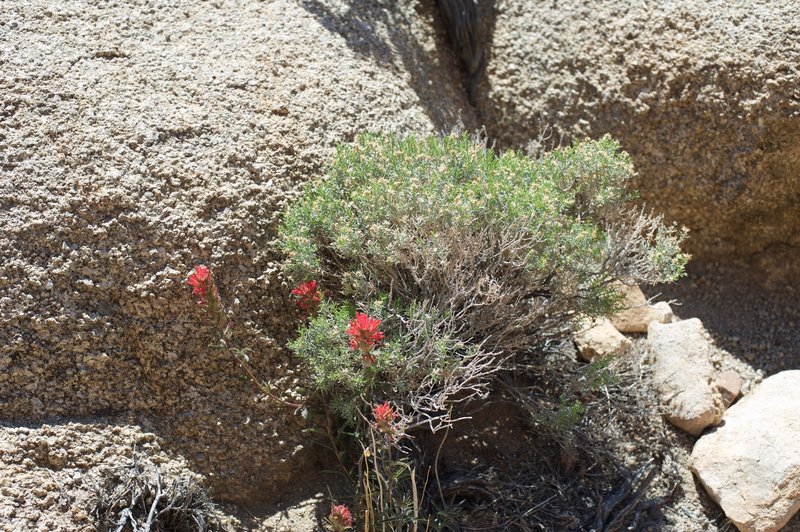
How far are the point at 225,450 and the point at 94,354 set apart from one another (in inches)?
24.2

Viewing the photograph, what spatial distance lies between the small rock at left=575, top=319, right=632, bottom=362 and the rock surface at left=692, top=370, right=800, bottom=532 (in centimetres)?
55

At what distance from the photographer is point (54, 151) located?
10.7ft

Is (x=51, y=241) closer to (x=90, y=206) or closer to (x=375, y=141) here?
(x=90, y=206)

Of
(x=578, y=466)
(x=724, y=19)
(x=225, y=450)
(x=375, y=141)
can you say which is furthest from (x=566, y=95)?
(x=225, y=450)

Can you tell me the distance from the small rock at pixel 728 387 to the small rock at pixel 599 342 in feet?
1.66

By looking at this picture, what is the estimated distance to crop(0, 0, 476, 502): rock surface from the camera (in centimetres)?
311

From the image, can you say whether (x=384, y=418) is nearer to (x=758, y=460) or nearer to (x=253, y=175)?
(x=253, y=175)

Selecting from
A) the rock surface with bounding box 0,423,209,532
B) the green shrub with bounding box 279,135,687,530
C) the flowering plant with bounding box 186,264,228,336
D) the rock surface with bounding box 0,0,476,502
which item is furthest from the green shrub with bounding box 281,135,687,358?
the rock surface with bounding box 0,423,209,532

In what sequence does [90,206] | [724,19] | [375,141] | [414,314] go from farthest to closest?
[724,19] → [375,141] → [90,206] → [414,314]

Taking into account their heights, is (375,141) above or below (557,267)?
above

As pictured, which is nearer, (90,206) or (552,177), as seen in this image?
(90,206)

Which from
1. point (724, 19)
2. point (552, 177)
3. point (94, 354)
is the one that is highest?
point (724, 19)

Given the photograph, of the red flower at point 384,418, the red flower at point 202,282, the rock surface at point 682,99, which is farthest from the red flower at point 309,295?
the rock surface at point 682,99

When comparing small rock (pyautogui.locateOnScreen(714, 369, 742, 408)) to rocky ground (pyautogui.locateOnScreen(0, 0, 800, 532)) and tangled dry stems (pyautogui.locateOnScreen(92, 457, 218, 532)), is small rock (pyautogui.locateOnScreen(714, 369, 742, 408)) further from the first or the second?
tangled dry stems (pyautogui.locateOnScreen(92, 457, 218, 532))
